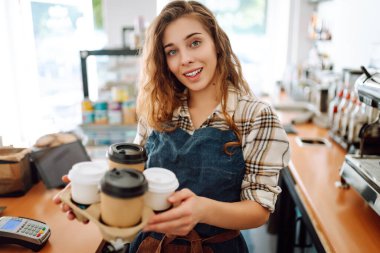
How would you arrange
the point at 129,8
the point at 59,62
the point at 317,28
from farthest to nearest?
the point at 317,28, the point at 129,8, the point at 59,62

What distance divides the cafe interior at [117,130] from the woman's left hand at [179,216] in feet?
0.08

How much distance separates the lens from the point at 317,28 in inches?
153

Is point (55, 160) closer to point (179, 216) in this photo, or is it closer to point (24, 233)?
point (24, 233)

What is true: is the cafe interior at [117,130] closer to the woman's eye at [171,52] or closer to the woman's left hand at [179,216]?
the woman's left hand at [179,216]

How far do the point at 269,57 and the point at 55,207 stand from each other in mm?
3877

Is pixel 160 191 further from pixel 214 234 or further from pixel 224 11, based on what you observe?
pixel 224 11

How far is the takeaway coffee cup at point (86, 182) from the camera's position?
2.60 feet

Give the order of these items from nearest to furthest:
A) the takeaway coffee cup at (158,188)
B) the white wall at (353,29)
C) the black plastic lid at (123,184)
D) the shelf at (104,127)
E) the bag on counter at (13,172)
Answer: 1. the black plastic lid at (123,184)
2. the takeaway coffee cup at (158,188)
3. the bag on counter at (13,172)
4. the shelf at (104,127)
5. the white wall at (353,29)

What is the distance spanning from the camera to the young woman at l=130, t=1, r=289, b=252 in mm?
1107

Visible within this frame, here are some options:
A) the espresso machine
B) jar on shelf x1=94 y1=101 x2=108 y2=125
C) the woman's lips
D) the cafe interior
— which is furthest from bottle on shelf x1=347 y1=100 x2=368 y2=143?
jar on shelf x1=94 y1=101 x2=108 y2=125

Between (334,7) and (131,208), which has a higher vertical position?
(334,7)

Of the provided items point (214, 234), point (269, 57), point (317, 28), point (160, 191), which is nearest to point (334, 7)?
point (317, 28)

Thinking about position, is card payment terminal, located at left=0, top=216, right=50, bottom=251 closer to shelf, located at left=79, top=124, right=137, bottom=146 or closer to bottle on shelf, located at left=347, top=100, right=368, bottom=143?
shelf, located at left=79, top=124, right=137, bottom=146

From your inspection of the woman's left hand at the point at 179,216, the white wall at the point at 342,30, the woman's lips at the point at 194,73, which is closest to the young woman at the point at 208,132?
the woman's lips at the point at 194,73
